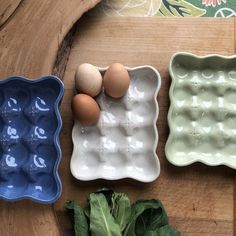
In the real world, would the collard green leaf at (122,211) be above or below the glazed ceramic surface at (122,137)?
below

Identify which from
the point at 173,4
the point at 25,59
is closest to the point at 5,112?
the point at 25,59

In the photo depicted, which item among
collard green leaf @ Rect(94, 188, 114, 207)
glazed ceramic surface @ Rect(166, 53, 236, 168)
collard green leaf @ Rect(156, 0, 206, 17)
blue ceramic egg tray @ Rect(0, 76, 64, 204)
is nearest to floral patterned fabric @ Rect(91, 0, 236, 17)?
collard green leaf @ Rect(156, 0, 206, 17)

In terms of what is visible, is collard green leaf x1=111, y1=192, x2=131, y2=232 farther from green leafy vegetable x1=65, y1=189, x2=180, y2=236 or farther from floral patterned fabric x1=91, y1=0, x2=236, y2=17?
floral patterned fabric x1=91, y1=0, x2=236, y2=17

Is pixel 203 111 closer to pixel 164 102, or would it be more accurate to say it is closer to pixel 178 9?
pixel 164 102

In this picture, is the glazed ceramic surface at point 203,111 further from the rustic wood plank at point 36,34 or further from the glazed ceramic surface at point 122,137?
the rustic wood plank at point 36,34

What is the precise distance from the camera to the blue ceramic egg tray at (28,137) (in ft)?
3.08

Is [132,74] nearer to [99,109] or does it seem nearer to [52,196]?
[99,109]

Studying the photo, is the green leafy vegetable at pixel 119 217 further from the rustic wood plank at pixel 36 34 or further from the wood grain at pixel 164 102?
the rustic wood plank at pixel 36 34

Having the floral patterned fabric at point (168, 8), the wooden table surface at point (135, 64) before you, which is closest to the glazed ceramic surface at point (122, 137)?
the wooden table surface at point (135, 64)

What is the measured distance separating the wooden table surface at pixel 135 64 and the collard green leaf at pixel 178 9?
2 centimetres

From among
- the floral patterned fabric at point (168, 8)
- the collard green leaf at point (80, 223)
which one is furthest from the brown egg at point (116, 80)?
the collard green leaf at point (80, 223)

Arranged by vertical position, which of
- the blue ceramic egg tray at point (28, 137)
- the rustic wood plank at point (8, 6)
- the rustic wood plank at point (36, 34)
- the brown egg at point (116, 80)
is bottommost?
the blue ceramic egg tray at point (28, 137)

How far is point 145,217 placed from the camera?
0.96 meters

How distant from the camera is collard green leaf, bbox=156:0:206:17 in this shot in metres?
1.00
